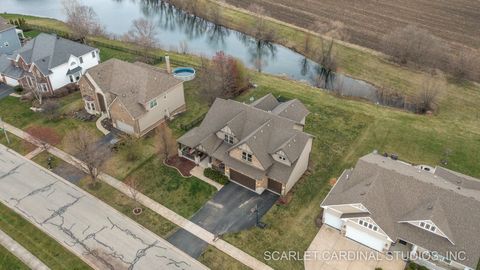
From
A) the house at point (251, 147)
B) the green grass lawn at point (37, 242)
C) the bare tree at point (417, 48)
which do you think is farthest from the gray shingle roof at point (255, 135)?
the bare tree at point (417, 48)

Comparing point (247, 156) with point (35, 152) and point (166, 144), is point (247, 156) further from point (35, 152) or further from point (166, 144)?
point (35, 152)

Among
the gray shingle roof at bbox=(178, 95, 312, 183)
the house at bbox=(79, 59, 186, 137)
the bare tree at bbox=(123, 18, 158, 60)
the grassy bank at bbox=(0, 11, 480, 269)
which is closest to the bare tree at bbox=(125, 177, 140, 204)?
the grassy bank at bbox=(0, 11, 480, 269)

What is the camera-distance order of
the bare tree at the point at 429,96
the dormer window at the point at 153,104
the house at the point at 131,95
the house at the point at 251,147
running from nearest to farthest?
1. the house at the point at 251,147
2. the house at the point at 131,95
3. the dormer window at the point at 153,104
4. the bare tree at the point at 429,96

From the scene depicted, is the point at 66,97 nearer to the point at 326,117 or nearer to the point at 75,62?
the point at 75,62

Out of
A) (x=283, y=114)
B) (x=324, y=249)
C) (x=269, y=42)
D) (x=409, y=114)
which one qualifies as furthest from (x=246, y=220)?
(x=269, y=42)

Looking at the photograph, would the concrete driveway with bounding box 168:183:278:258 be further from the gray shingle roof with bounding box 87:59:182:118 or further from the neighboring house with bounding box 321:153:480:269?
the gray shingle roof with bounding box 87:59:182:118

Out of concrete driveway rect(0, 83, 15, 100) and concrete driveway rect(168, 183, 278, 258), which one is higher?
concrete driveway rect(0, 83, 15, 100)

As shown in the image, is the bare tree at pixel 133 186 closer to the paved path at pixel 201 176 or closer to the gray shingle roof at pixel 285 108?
the paved path at pixel 201 176
